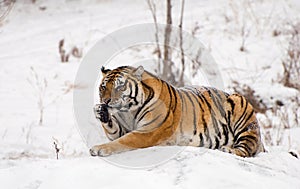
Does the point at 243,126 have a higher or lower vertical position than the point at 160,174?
higher

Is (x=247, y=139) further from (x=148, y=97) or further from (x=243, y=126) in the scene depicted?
(x=148, y=97)

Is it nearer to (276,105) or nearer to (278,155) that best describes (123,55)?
(276,105)

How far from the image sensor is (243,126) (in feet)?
11.0

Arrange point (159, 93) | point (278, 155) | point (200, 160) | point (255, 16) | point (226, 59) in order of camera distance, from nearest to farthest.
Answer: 1. point (200, 160)
2. point (159, 93)
3. point (278, 155)
4. point (226, 59)
5. point (255, 16)

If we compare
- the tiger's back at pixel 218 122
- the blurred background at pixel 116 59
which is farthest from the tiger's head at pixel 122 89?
the blurred background at pixel 116 59

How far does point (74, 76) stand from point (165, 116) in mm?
5384

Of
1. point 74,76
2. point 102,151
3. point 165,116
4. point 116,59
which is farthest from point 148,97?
point 116,59

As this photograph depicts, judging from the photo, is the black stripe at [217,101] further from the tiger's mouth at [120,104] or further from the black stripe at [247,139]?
the tiger's mouth at [120,104]

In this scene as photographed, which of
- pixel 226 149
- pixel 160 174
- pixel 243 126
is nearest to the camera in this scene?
pixel 160 174

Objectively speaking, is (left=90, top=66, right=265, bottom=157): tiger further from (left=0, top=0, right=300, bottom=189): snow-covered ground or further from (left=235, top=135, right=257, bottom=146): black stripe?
(left=0, top=0, right=300, bottom=189): snow-covered ground

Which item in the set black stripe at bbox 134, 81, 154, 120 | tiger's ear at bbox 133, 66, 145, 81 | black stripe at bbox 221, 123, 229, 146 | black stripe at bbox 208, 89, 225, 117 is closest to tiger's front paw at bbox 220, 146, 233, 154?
black stripe at bbox 221, 123, 229, 146

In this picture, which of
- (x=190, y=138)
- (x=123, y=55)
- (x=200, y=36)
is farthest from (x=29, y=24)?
(x=190, y=138)

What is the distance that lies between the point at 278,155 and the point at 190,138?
0.60 metres

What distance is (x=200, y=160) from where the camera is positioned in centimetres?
265
